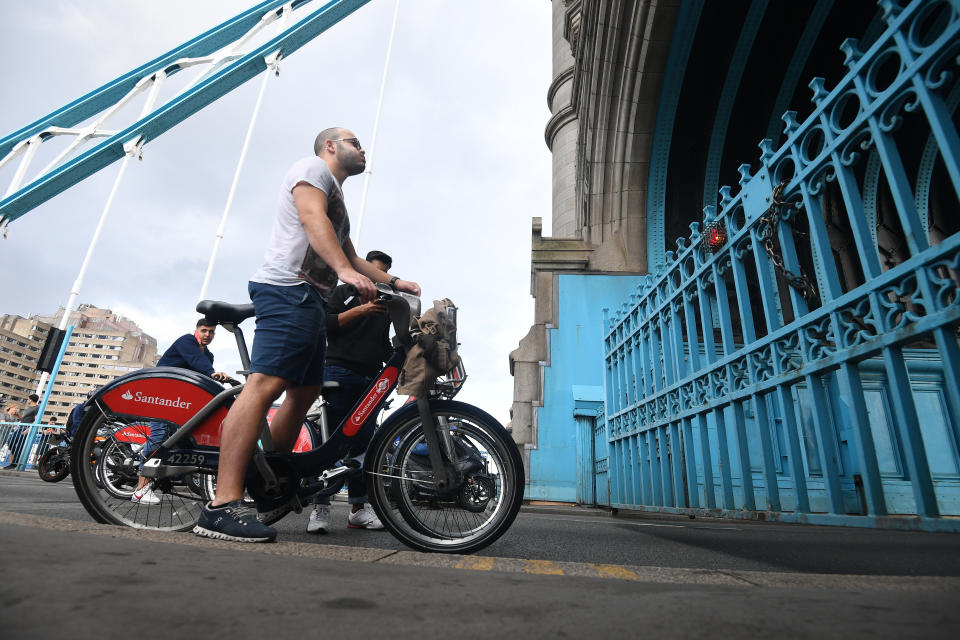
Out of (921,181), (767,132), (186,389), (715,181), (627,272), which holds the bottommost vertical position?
(186,389)

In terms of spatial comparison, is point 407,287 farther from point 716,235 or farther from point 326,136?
point 716,235

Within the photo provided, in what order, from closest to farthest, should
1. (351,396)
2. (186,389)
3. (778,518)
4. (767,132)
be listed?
(186,389) → (778,518) → (351,396) → (767,132)

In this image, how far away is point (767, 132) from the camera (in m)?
8.79

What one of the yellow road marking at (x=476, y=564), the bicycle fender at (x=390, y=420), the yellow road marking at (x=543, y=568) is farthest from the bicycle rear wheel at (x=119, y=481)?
the yellow road marking at (x=543, y=568)

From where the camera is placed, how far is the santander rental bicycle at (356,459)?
2.42 meters

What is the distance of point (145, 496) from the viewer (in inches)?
103

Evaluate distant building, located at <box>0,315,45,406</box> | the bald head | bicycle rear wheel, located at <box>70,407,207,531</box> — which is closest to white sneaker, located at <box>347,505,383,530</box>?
bicycle rear wheel, located at <box>70,407,207,531</box>

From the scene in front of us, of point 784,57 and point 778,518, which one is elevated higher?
point 784,57

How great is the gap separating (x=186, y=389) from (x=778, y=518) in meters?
3.19

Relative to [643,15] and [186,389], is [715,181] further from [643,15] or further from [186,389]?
[186,389]

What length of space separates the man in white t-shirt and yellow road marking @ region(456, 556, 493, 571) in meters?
0.81

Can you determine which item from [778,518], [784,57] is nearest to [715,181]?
[784,57]

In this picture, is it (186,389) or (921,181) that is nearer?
(186,389)

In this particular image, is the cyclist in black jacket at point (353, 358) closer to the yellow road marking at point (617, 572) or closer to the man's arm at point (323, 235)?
the man's arm at point (323, 235)
